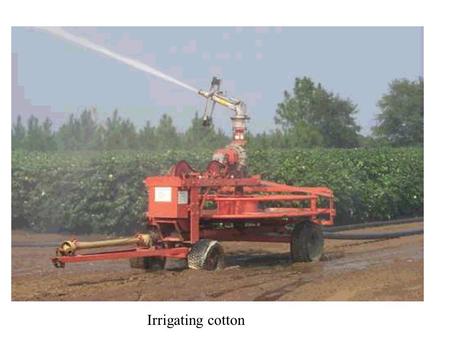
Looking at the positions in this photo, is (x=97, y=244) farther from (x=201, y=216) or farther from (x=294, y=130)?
(x=294, y=130)

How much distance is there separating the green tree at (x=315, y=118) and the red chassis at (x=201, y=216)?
12500mm

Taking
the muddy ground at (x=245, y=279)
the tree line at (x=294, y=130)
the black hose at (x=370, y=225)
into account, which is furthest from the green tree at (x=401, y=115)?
the muddy ground at (x=245, y=279)

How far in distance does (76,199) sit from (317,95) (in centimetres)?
1121

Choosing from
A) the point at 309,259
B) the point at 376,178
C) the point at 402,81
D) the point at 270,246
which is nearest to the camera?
the point at 309,259

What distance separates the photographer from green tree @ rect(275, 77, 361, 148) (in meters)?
24.8

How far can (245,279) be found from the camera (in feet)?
33.6

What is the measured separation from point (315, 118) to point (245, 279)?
16.3 meters

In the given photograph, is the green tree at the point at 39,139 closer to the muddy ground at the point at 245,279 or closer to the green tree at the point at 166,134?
the green tree at the point at 166,134

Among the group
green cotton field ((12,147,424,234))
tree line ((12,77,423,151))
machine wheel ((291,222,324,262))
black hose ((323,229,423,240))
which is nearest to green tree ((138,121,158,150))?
tree line ((12,77,423,151))

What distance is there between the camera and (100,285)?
980 cm

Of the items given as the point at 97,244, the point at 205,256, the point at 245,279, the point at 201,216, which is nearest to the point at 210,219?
the point at 201,216

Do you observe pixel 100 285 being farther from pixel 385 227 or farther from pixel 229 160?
pixel 385 227

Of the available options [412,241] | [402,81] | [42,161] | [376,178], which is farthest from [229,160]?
[402,81]

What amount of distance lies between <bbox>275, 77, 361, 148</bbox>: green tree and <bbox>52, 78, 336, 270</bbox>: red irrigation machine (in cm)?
1194
